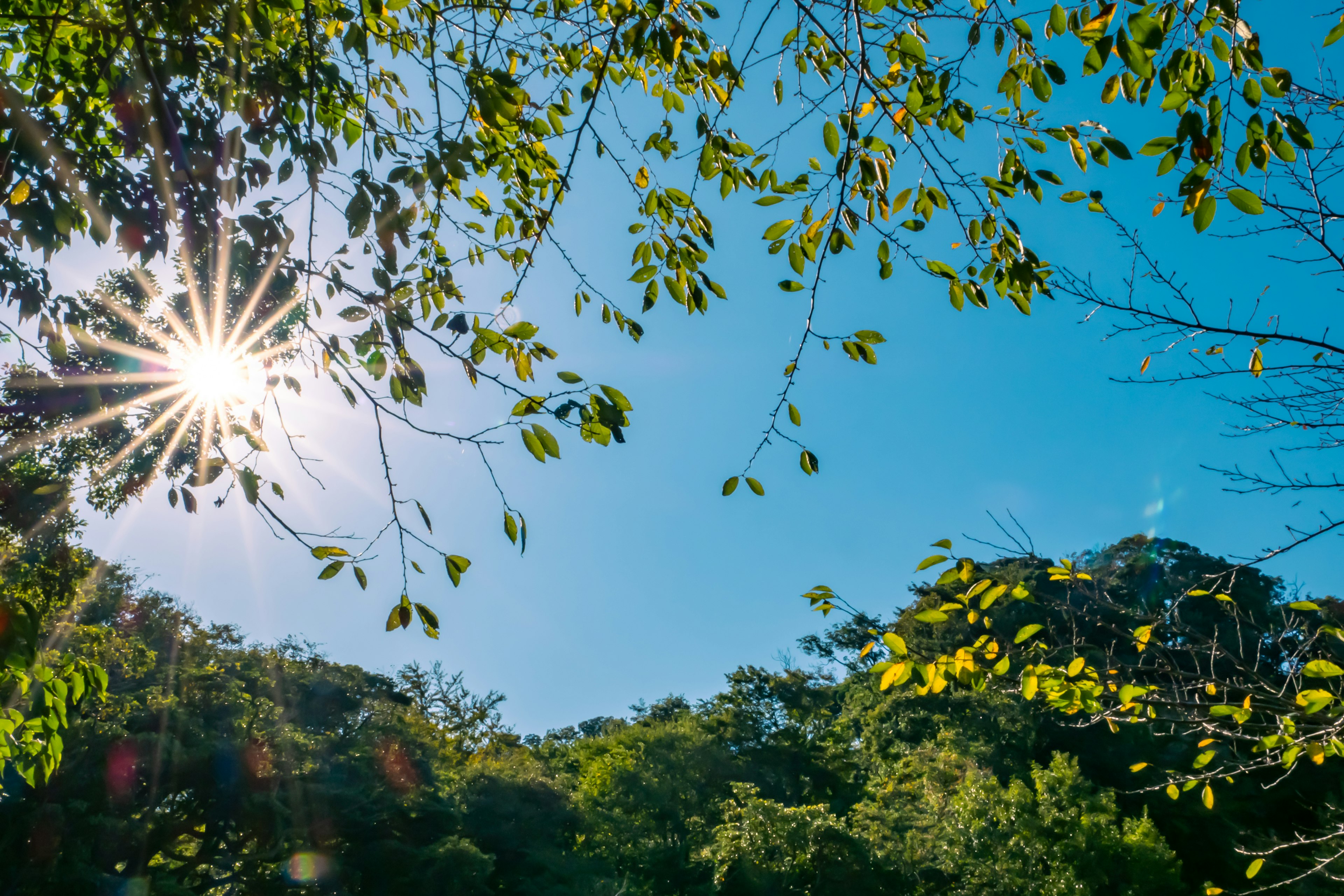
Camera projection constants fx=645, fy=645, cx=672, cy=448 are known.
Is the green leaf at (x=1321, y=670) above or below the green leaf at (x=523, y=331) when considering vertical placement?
below

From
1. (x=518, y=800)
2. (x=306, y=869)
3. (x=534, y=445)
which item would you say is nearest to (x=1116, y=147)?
(x=534, y=445)

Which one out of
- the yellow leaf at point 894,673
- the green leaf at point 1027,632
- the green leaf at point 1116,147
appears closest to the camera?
the green leaf at point 1116,147

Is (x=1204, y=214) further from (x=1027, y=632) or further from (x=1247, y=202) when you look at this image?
(x=1027, y=632)

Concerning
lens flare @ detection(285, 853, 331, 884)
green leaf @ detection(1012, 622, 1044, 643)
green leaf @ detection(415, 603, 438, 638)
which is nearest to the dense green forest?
lens flare @ detection(285, 853, 331, 884)

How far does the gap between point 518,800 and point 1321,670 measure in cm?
1919

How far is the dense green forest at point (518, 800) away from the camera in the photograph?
39.5 feet

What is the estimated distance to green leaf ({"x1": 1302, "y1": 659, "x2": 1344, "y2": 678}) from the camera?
194 cm

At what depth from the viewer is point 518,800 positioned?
698 inches

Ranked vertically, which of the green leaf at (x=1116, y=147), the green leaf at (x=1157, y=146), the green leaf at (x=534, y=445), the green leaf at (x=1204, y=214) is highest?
the green leaf at (x=1116, y=147)

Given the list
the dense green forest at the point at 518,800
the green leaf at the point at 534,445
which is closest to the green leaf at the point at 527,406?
the green leaf at the point at 534,445

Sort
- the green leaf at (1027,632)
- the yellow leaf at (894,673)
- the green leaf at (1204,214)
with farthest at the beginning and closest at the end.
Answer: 1. the green leaf at (1027,632)
2. the yellow leaf at (894,673)
3. the green leaf at (1204,214)

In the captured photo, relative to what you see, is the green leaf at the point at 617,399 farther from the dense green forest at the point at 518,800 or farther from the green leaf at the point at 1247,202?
the dense green forest at the point at 518,800

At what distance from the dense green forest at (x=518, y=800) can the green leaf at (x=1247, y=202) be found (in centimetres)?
944

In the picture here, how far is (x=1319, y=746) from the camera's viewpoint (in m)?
2.21
